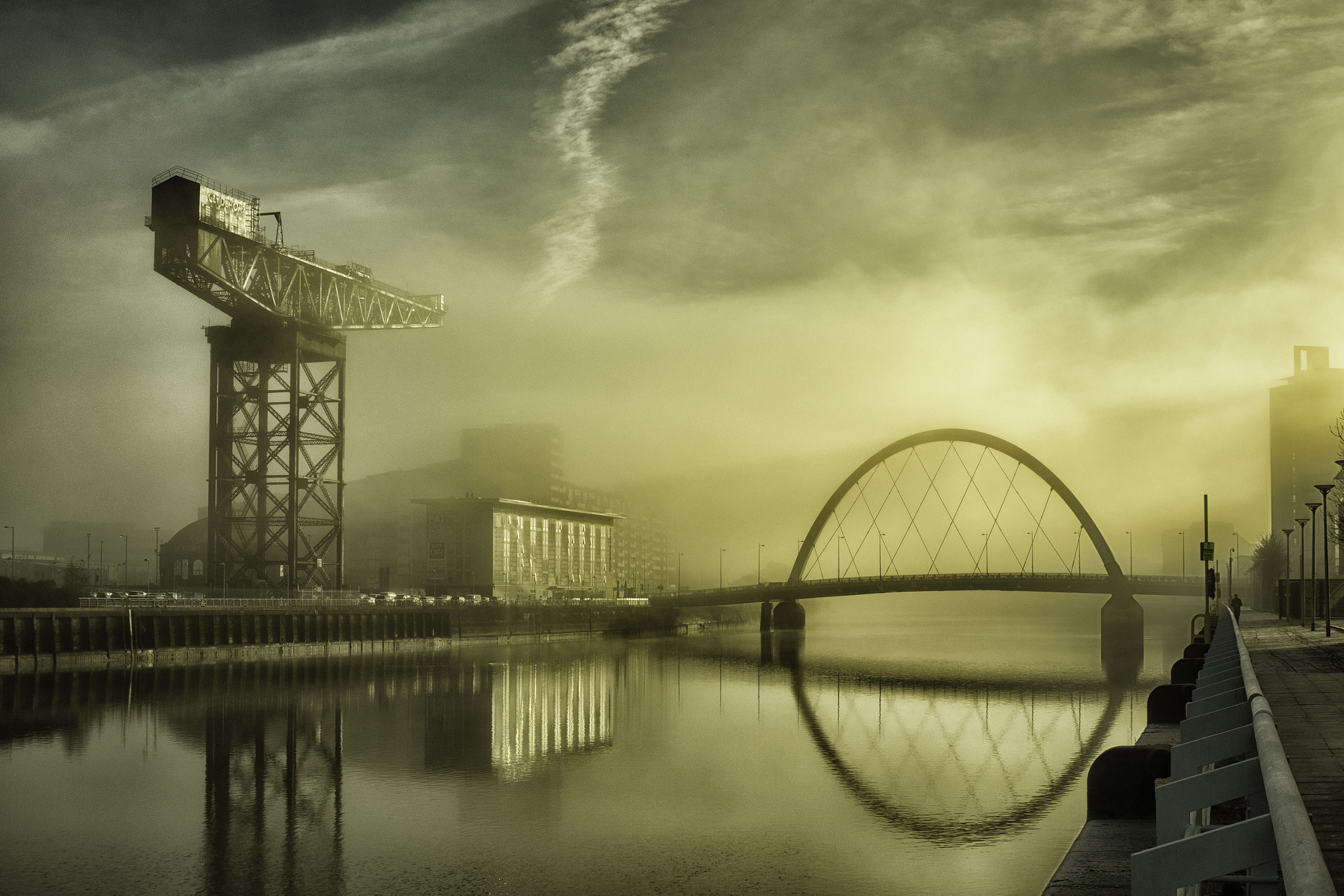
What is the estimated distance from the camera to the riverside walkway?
931 centimetres

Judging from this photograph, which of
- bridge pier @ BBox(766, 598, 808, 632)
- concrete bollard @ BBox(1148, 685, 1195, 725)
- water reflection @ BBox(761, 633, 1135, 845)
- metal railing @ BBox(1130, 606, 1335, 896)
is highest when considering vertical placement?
metal railing @ BBox(1130, 606, 1335, 896)

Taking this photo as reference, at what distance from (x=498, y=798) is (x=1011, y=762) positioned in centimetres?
1816

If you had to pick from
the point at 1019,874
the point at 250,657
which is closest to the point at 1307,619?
the point at 1019,874

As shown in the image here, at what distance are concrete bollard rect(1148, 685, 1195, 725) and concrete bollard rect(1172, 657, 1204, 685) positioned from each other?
2750 millimetres

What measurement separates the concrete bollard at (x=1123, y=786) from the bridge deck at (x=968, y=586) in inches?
3589

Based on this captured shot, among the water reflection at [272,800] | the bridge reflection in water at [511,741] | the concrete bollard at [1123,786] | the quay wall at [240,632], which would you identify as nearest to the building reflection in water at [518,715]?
the bridge reflection in water at [511,741]

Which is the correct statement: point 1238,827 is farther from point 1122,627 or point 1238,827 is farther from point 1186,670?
point 1122,627

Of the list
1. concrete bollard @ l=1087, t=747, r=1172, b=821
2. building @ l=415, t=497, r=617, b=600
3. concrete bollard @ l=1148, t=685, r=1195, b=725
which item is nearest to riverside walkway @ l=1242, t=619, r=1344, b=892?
concrete bollard @ l=1148, t=685, r=1195, b=725

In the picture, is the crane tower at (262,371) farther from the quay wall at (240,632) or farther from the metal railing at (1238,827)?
the metal railing at (1238,827)

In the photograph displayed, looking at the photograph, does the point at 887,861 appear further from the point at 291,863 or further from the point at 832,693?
the point at 832,693

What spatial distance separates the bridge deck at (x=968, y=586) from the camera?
369ft

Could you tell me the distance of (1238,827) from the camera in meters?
4.93

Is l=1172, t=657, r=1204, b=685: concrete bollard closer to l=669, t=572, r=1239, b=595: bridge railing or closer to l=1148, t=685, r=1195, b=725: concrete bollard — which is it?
l=1148, t=685, r=1195, b=725: concrete bollard

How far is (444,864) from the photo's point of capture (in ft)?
76.1
